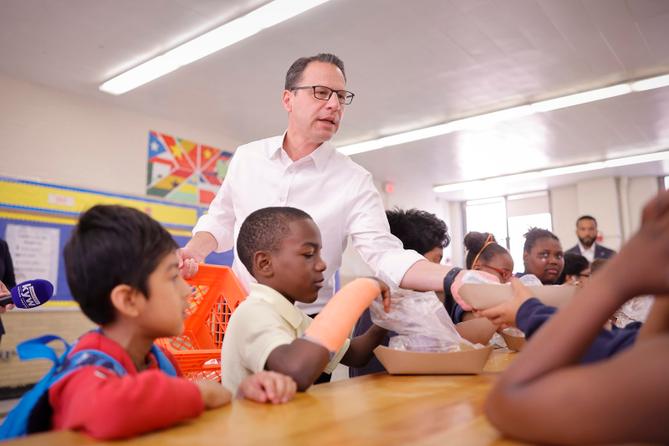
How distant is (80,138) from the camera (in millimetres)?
5387

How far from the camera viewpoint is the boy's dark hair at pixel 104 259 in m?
0.85

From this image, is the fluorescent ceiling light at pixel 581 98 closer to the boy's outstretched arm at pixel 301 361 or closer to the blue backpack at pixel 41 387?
the boy's outstretched arm at pixel 301 361

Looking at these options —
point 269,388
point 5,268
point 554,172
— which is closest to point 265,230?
point 269,388

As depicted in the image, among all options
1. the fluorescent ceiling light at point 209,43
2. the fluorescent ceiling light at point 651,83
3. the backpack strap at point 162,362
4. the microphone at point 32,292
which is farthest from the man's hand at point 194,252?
the fluorescent ceiling light at point 651,83

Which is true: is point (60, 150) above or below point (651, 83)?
below

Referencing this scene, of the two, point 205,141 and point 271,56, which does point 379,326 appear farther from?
point 205,141

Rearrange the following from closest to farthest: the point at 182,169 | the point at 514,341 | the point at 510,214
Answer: the point at 514,341, the point at 182,169, the point at 510,214

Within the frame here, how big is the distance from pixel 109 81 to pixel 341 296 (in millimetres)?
4739

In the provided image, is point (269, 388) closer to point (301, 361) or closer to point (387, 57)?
point (301, 361)

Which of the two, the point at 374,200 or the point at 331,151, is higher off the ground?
the point at 331,151

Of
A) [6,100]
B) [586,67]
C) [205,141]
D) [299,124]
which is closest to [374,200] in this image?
[299,124]

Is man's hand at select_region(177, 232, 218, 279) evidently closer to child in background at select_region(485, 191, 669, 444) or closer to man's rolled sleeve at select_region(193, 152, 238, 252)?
man's rolled sleeve at select_region(193, 152, 238, 252)

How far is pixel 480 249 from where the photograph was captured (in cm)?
244

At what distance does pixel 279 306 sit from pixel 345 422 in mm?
523
